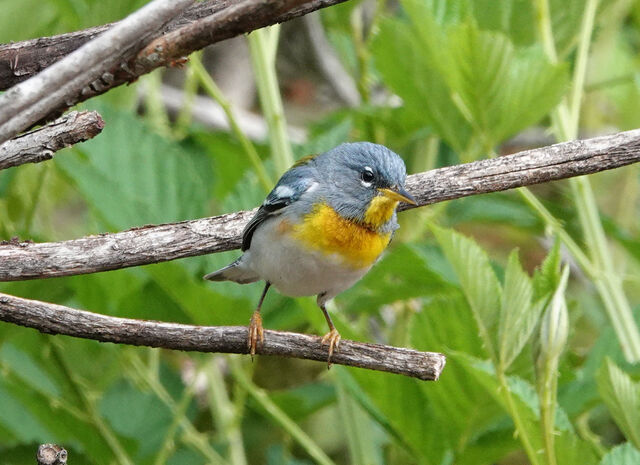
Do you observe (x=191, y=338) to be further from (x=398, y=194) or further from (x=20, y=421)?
(x=20, y=421)

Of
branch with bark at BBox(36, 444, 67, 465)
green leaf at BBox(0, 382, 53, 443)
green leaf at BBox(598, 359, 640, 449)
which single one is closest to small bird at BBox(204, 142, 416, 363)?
green leaf at BBox(598, 359, 640, 449)

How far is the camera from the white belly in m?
1.81

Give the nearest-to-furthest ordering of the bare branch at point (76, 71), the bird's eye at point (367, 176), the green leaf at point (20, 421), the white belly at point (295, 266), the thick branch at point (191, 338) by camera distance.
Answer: the bare branch at point (76, 71) → the thick branch at point (191, 338) → the white belly at point (295, 266) → the bird's eye at point (367, 176) → the green leaf at point (20, 421)

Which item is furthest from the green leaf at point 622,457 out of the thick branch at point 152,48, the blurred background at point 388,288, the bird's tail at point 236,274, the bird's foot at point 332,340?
the thick branch at point 152,48

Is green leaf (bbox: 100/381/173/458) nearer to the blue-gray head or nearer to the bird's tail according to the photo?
the bird's tail

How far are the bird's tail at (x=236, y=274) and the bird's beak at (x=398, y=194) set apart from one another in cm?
35

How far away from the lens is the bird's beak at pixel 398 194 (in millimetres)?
1633

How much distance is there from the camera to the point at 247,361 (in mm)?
2990

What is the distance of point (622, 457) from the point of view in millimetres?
1580

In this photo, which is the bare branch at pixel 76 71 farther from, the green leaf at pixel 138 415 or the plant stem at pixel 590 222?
the green leaf at pixel 138 415

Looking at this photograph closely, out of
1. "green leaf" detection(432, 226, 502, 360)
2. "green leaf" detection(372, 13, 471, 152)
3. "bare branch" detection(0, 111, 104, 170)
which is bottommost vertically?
"bare branch" detection(0, 111, 104, 170)

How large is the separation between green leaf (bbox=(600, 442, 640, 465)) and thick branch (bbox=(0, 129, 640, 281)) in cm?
48

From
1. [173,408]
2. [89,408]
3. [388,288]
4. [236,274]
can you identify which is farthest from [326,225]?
[173,408]

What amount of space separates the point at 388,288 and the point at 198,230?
78 centimetres
